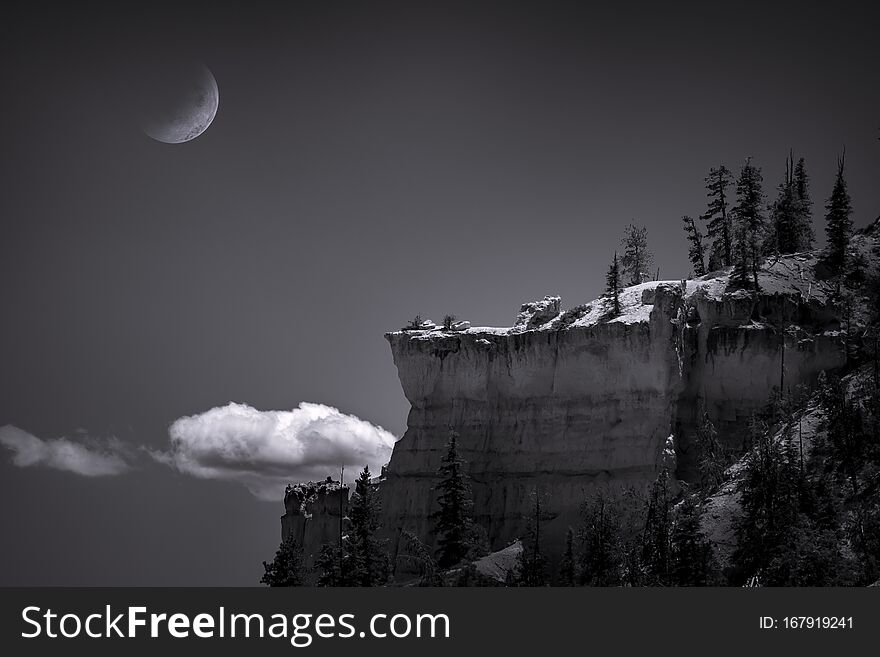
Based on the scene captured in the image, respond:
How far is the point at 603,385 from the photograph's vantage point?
6228 centimetres

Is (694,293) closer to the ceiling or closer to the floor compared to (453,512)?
closer to the ceiling

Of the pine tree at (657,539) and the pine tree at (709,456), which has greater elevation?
the pine tree at (709,456)

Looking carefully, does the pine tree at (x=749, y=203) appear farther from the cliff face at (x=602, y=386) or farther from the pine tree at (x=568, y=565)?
the pine tree at (x=568, y=565)

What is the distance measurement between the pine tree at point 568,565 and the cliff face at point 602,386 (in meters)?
4.00

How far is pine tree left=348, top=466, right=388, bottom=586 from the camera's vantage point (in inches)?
2089

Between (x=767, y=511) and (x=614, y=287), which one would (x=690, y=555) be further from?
(x=614, y=287)

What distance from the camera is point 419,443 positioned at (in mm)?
67812

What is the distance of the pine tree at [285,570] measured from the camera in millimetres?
54906

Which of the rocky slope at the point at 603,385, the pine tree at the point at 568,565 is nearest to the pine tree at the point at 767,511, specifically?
the rocky slope at the point at 603,385

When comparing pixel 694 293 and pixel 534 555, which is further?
pixel 694 293

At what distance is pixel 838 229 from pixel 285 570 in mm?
39862

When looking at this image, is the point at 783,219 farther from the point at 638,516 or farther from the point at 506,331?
the point at 638,516

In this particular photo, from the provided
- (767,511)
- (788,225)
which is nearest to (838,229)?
(788,225)

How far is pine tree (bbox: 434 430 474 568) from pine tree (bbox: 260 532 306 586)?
801 cm
